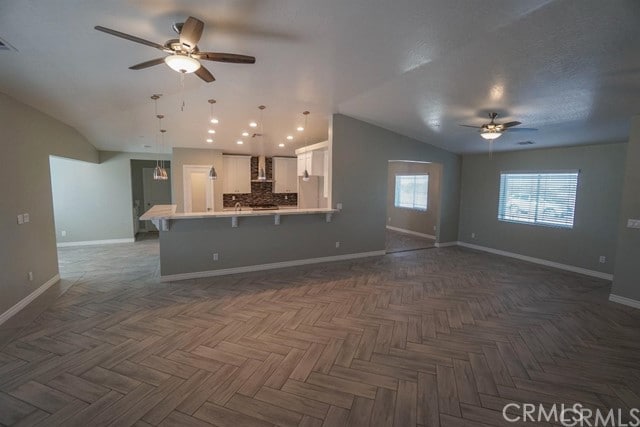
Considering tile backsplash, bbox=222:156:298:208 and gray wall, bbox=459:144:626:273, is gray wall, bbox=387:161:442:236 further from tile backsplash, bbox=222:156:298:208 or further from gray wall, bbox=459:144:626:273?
tile backsplash, bbox=222:156:298:208

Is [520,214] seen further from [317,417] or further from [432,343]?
[317,417]

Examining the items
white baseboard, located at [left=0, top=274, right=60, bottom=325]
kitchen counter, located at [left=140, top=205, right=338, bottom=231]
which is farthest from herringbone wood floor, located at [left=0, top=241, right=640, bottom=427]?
kitchen counter, located at [left=140, top=205, right=338, bottom=231]

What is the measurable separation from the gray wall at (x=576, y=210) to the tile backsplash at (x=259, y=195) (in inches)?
204

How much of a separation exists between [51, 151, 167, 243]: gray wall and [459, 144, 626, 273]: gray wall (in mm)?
8664

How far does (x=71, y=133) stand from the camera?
514cm

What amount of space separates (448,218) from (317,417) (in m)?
6.36

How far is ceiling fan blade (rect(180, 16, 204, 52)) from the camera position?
1950 millimetres

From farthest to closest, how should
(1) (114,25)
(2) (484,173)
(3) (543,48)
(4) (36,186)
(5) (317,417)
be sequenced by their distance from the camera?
1. (2) (484,173)
2. (4) (36,186)
3. (3) (543,48)
4. (1) (114,25)
5. (5) (317,417)

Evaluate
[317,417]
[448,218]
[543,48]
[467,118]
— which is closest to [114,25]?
[317,417]

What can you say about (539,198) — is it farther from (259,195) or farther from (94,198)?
(94,198)

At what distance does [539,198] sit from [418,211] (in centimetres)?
310

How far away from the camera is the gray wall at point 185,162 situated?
7.32m

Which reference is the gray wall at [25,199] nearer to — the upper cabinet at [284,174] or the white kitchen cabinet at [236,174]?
the white kitchen cabinet at [236,174]

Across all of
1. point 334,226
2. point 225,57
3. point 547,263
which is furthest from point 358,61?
point 547,263
